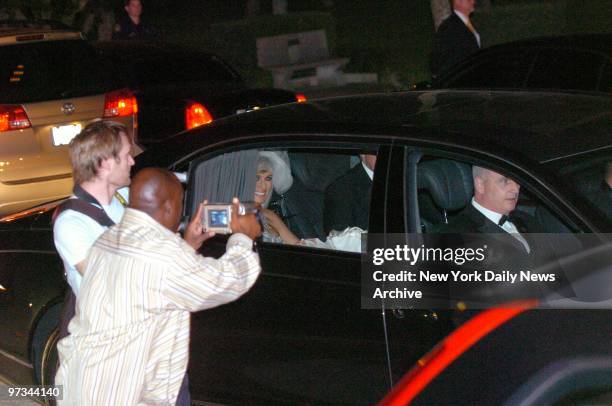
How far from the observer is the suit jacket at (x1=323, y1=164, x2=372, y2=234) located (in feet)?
14.4

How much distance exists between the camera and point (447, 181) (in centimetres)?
424

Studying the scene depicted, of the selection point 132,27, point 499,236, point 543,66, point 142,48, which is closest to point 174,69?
point 142,48

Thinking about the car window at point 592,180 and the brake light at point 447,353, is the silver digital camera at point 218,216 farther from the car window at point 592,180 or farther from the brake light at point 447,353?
the car window at point 592,180

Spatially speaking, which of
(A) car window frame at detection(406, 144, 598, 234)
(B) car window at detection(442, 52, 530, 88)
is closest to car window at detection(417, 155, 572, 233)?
(A) car window frame at detection(406, 144, 598, 234)

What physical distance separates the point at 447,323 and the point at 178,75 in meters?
7.35

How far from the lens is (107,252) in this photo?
10.7 feet

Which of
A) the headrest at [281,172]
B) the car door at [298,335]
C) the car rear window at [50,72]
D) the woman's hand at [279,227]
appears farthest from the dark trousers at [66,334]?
the car rear window at [50,72]

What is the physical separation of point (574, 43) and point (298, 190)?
3475 millimetres

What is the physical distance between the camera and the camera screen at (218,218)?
3.39 metres

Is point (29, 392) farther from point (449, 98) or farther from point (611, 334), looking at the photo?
point (611, 334)

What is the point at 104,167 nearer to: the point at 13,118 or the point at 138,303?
the point at 138,303

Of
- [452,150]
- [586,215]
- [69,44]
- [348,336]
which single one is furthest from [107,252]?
[69,44]

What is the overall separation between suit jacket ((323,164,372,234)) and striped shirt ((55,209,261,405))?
108 cm

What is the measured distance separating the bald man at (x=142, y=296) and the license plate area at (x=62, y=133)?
5.42m
